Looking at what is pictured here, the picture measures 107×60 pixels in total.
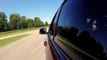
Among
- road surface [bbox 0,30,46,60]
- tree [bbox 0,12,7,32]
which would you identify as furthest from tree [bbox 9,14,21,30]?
road surface [bbox 0,30,46,60]

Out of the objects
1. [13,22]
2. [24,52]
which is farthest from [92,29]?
[13,22]

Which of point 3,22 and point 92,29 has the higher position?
point 92,29

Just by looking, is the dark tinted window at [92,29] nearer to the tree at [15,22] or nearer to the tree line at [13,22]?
the tree line at [13,22]

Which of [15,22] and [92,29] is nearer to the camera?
[92,29]

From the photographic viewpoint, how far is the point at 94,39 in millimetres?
1568

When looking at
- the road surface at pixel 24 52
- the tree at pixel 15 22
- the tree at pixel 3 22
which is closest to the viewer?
the road surface at pixel 24 52

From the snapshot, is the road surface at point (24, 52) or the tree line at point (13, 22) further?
the tree line at point (13, 22)

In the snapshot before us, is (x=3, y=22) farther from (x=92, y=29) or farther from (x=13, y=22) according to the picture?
(x=92, y=29)

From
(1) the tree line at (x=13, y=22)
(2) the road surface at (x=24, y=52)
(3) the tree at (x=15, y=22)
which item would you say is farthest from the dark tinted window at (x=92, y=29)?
(3) the tree at (x=15, y=22)

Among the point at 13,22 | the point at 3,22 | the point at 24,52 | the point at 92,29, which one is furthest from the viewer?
the point at 13,22

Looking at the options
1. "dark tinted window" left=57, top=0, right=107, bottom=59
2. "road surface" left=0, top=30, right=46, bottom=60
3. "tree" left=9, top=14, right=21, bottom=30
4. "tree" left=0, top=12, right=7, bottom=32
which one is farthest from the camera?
"tree" left=9, top=14, right=21, bottom=30

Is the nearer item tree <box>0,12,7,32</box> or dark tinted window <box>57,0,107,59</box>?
dark tinted window <box>57,0,107,59</box>

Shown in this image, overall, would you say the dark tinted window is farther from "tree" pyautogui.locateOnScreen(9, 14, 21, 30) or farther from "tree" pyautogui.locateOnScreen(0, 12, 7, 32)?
"tree" pyautogui.locateOnScreen(9, 14, 21, 30)

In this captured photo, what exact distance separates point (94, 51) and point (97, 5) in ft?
1.04
